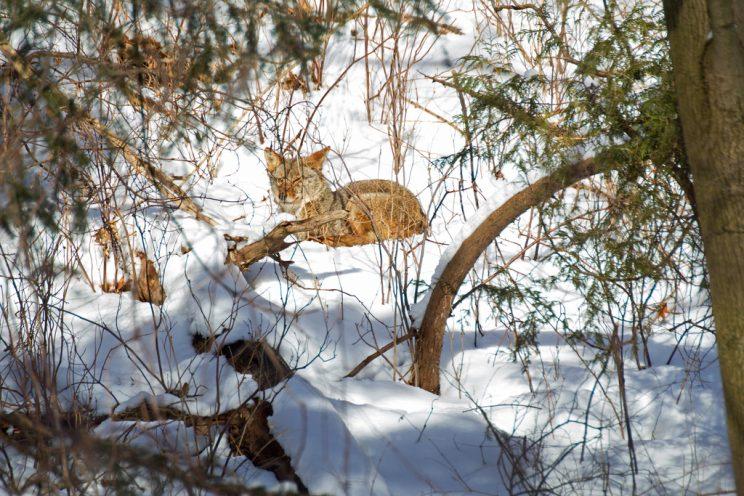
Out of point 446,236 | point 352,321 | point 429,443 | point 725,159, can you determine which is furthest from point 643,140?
point 446,236

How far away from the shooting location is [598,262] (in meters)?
3.44

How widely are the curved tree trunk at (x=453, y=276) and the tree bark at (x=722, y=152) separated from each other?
1.41m

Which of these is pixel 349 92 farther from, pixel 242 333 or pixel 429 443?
pixel 429 443

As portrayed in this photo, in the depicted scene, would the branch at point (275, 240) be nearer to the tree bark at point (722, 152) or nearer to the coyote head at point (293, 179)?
the coyote head at point (293, 179)

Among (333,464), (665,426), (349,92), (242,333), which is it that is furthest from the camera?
(349,92)

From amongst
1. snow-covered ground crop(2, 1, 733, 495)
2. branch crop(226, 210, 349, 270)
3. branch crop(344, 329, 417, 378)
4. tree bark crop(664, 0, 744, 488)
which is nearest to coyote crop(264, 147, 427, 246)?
snow-covered ground crop(2, 1, 733, 495)

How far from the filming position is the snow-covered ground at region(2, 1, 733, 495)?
9.04ft

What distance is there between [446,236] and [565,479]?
3982 mm

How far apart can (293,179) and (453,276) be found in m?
3.18

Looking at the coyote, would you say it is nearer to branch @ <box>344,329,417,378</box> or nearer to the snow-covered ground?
the snow-covered ground

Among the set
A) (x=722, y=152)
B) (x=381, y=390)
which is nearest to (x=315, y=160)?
(x=381, y=390)

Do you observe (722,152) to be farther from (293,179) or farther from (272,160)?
(272,160)

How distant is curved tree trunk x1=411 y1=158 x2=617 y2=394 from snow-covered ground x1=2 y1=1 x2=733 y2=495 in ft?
0.32

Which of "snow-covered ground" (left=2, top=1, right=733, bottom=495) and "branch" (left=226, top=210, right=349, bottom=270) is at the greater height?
"branch" (left=226, top=210, right=349, bottom=270)
